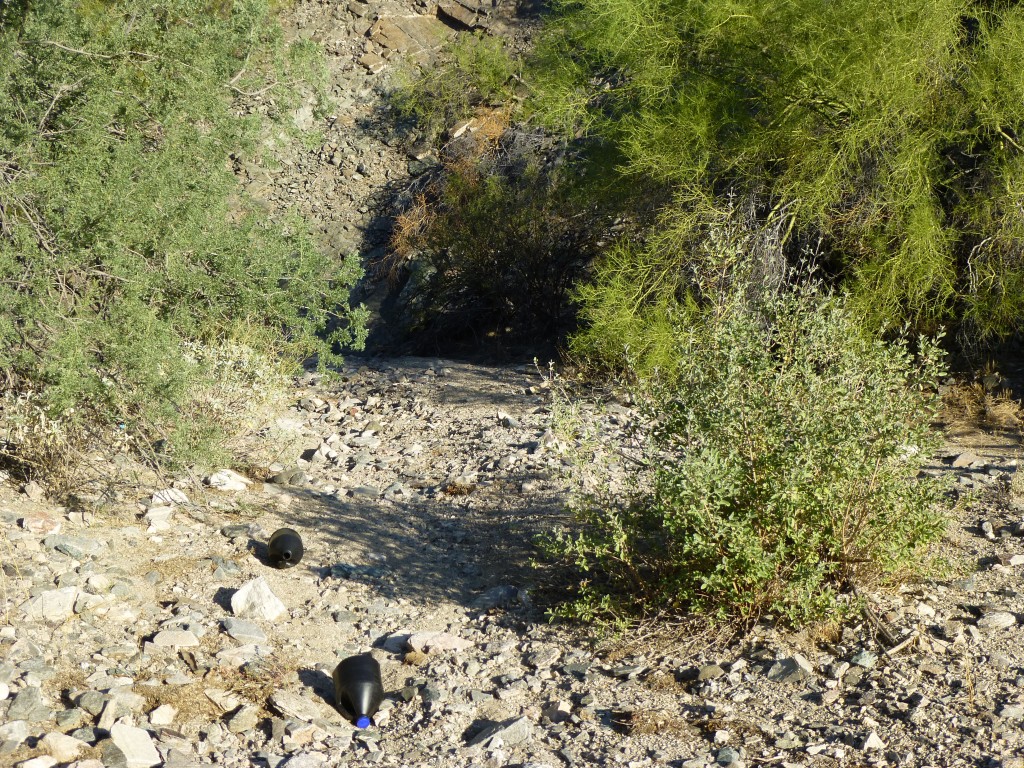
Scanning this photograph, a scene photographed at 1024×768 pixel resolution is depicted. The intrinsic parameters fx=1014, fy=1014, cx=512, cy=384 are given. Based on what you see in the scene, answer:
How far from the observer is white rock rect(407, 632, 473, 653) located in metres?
4.34

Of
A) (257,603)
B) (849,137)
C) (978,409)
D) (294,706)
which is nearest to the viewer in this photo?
(294,706)

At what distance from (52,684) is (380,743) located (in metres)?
1.24

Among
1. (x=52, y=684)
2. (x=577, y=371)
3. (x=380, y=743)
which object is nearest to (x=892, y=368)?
(x=380, y=743)

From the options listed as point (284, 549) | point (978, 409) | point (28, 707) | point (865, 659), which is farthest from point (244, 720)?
point (978, 409)

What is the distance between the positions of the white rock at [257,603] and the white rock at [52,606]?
668 mm

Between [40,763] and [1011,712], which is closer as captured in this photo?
[40,763]

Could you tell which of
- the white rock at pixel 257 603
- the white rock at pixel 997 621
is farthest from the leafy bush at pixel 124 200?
the white rock at pixel 997 621

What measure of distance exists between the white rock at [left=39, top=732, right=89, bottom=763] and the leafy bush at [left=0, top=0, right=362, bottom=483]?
174cm

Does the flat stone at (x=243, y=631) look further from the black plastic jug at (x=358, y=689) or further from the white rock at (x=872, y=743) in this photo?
the white rock at (x=872, y=743)

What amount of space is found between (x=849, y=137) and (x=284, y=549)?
16.1 feet

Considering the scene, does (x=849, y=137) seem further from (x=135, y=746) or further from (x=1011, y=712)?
(x=135, y=746)

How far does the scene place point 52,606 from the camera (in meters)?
4.25

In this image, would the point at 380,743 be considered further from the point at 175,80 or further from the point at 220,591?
the point at 175,80

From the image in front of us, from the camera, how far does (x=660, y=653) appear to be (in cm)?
412
